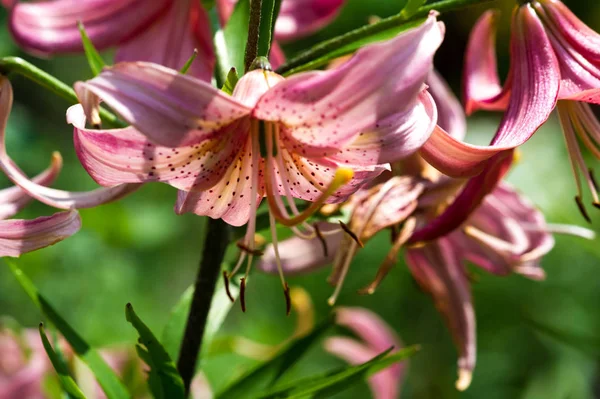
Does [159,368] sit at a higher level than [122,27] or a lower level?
lower

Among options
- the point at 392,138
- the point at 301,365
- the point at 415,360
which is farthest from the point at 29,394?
the point at 415,360

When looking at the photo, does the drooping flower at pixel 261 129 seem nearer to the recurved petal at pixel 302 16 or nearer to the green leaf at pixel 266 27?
the green leaf at pixel 266 27

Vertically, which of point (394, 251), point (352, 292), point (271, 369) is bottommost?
point (352, 292)

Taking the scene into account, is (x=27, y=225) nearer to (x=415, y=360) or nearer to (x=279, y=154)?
(x=279, y=154)

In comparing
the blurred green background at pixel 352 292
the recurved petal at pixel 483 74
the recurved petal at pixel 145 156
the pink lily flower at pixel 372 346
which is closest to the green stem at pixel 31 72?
the recurved petal at pixel 145 156

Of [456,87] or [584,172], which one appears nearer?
[584,172]

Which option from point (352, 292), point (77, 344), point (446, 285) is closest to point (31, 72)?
point (77, 344)

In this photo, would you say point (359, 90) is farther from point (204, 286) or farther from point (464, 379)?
point (464, 379)
